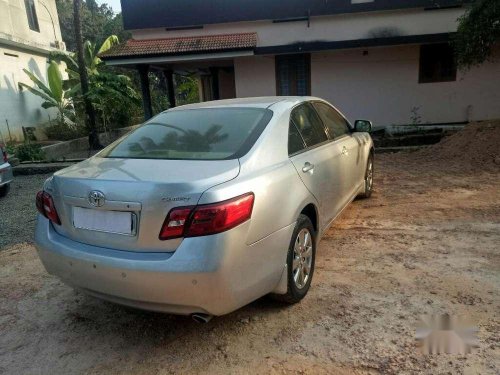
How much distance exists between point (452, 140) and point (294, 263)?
7701mm

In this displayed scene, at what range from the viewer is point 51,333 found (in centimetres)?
304

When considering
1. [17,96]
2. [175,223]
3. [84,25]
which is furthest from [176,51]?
[84,25]

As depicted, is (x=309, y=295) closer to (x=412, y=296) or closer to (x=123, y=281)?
(x=412, y=296)

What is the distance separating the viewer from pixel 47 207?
9.57 feet

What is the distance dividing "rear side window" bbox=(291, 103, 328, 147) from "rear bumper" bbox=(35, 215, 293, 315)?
1249 mm

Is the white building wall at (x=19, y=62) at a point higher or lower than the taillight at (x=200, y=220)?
higher

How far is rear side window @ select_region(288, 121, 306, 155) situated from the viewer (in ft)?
10.9

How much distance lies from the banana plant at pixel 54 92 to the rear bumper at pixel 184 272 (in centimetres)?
1467

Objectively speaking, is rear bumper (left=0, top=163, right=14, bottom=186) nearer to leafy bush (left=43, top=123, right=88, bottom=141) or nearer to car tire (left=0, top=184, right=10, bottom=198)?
car tire (left=0, top=184, right=10, bottom=198)

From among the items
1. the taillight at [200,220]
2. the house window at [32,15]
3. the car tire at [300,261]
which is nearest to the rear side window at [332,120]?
the car tire at [300,261]

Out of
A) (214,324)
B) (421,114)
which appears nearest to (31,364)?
(214,324)

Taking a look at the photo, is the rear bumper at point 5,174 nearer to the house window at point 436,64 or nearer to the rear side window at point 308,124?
the rear side window at point 308,124

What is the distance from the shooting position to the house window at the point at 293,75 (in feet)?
43.0

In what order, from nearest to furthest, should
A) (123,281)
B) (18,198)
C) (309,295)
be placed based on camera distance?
→ (123,281) → (309,295) → (18,198)
